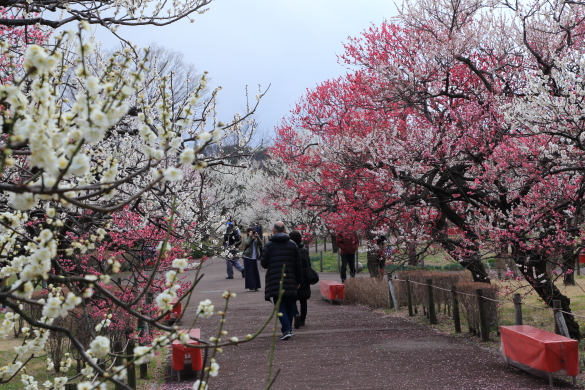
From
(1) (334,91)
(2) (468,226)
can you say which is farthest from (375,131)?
(1) (334,91)

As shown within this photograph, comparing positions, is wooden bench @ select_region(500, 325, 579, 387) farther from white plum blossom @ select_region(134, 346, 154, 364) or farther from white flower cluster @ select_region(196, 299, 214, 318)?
white plum blossom @ select_region(134, 346, 154, 364)

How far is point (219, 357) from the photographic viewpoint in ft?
27.6

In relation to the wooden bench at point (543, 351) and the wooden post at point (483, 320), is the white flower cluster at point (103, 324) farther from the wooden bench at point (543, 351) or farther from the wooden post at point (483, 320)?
the wooden post at point (483, 320)

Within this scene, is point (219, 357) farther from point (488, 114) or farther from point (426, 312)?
point (488, 114)

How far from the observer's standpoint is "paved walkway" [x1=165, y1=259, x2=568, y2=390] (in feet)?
21.6

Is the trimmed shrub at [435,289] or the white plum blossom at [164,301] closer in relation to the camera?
the white plum blossom at [164,301]

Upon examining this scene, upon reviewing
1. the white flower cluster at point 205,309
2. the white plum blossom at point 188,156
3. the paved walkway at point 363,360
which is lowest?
the paved walkway at point 363,360

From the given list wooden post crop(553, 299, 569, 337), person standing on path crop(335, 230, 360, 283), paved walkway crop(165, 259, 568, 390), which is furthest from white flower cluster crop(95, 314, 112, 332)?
person standing on path crop(335, 230, 360, 283)

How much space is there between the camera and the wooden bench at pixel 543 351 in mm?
6207

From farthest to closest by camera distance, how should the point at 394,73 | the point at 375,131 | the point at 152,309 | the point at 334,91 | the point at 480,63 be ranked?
the point at 334,91 < the point at 375,131 < the point at 480,63 < the point at 394,73 < the point at 152,309

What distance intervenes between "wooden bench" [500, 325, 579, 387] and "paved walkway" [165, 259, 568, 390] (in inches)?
7.6

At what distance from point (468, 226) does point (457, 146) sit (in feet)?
5.02

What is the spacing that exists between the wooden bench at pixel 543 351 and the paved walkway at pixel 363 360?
0.63 feet

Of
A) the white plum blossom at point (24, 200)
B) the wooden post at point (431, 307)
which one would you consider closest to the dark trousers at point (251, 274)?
the wooden post at point (431, 307)
